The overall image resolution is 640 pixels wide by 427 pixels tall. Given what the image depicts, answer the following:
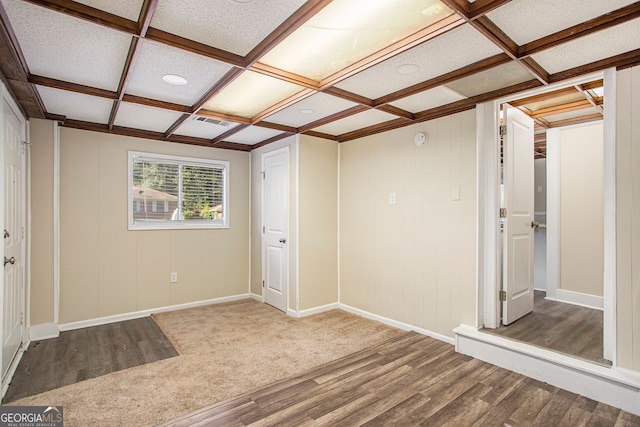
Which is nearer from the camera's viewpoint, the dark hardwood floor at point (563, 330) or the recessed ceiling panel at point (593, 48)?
the recessed ceiling panel at point (593, 48)

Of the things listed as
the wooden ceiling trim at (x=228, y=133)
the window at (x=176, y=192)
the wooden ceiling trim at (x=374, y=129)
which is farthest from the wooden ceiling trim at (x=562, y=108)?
the window at (x=176, y=192)

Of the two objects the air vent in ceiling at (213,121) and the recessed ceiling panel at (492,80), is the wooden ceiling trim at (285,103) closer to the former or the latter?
the air vent in ceiling at (213,121)

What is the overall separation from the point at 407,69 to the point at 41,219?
371cm

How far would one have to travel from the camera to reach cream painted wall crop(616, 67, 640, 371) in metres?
2.09

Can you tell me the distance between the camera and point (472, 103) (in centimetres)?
290

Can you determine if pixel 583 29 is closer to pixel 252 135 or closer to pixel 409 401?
pixel 409 401

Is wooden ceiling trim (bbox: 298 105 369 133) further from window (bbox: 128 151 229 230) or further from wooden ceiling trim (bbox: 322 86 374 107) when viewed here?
window (bbox: 128 151 229 230)

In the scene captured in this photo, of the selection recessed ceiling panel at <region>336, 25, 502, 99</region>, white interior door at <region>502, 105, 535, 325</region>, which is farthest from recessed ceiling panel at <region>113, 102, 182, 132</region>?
white interior door at <region>502, 105, 535, 325</region>

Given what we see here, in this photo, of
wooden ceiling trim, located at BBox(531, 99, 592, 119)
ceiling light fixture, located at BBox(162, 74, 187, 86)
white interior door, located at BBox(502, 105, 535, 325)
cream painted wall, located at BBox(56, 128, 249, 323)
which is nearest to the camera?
ceiling light fixture, located at BBox(162, 74, 187, 86)

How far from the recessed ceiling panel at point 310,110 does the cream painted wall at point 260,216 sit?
47 centimetres

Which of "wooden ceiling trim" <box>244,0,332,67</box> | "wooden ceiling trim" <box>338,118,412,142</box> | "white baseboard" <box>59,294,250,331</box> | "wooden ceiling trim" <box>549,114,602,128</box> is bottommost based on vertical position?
"white baseboard" <box>59,294,250,331</box>

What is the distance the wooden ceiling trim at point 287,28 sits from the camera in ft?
5.14

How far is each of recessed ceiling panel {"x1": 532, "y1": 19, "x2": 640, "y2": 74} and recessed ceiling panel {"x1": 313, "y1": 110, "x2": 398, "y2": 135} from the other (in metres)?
1.38

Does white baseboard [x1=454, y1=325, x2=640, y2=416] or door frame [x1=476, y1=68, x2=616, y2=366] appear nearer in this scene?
white baseboard [x1=454, y1=325, x2=640, y2=416]
